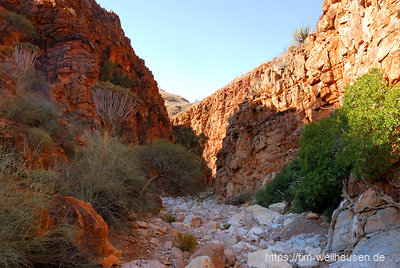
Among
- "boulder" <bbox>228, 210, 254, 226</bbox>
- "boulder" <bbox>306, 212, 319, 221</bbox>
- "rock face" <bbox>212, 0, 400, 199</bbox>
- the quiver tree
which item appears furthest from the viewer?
"rock face" <bbox>212, 0, 400, 199</bbox>

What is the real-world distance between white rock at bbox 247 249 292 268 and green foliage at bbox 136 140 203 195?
11.6 m

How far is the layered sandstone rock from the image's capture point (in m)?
15.2

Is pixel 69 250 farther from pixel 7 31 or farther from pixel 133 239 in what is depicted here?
pixel 7 31

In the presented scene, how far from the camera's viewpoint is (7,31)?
61.5ft

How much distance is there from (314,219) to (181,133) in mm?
33710

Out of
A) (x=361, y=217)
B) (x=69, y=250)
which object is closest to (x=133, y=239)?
(x=69, y=250)

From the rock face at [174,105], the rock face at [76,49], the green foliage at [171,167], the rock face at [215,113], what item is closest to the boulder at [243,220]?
the green foliage at [171,167]

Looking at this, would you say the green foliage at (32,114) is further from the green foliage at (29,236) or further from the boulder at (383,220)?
the boulder at (383,220)

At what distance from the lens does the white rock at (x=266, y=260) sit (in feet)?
16.9

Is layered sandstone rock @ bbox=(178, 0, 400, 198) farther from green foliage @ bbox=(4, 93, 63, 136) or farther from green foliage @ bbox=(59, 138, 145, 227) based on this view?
green foliage @ bbox=(4, 93, 63, 136)

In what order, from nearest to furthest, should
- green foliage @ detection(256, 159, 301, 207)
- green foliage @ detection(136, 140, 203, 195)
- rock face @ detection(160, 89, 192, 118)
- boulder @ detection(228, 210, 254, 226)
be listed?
boulder @ detection(228, 210, 254, 226) < green foliage @ detection(256, 159, 301, 207) < green foliage @ detection(136, 140, 203, 195) < rock face @ detection(160, 89, 192, 118)

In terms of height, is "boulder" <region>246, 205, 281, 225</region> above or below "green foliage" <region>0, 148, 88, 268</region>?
below

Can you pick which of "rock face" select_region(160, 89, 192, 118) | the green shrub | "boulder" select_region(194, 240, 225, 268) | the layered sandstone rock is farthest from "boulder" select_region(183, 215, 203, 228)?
"rock face" select_region(160, 89, 192, 118)

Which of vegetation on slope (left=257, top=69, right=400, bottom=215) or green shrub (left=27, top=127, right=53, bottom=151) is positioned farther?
green shrub (left=27, top=127, right=53, bottom=151)
